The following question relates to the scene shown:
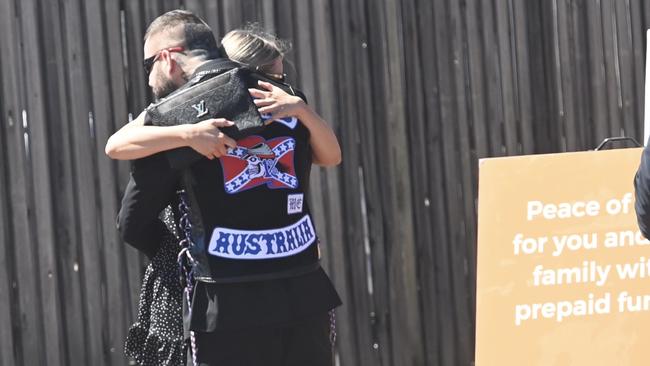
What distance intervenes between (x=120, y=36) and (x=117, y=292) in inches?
46.2

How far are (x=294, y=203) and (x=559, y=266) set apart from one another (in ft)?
5.71

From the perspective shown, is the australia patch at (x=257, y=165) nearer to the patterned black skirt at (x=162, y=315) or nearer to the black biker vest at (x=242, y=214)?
the black biker vest at (x=242, y=214)

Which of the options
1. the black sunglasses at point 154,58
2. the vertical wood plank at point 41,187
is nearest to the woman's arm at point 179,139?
the black sunglasses at point 154,58

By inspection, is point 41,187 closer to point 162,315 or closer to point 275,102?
point 162,315

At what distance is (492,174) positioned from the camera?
4531 millimetres

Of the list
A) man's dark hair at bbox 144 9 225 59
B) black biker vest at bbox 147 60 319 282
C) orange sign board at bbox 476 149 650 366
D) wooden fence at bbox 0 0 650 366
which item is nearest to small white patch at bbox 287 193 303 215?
black biker vest at bbox 147 60 319 282

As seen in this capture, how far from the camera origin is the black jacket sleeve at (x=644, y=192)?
8.23 feet

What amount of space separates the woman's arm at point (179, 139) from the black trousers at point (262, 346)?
530mm

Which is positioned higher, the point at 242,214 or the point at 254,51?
the point at 254,51

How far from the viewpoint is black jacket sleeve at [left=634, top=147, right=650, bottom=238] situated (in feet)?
8.23

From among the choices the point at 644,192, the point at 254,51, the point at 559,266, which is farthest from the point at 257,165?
the point at 559,266

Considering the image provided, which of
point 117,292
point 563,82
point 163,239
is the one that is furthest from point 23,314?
point 563,82

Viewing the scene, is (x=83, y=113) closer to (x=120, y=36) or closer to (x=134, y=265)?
(x=120, y=36)

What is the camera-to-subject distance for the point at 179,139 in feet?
9.84
